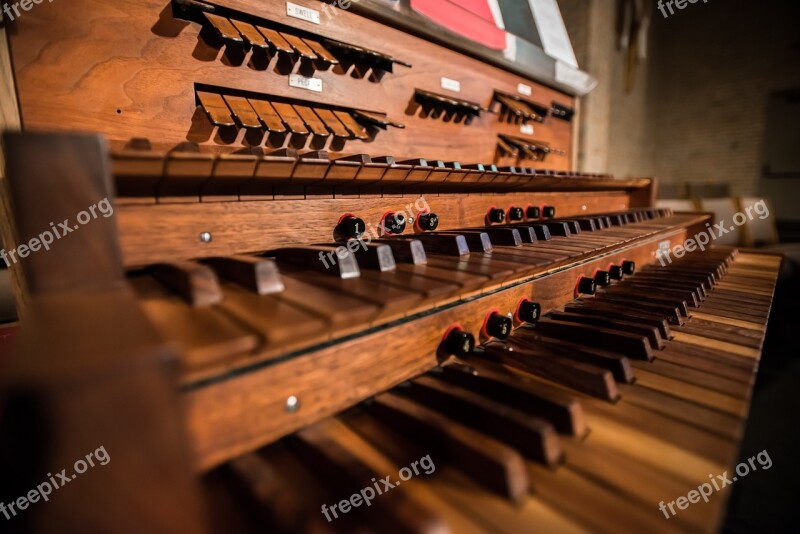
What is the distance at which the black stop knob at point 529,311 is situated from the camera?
1223 mm

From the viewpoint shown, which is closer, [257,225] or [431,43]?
[257,225]

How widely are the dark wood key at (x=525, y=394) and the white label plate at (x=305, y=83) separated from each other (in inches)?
42.4

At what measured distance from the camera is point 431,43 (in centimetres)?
190

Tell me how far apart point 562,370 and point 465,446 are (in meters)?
0.38

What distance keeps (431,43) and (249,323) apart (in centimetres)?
177

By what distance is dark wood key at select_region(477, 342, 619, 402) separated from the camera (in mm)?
862

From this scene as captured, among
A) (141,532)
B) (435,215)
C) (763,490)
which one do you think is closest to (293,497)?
(141,532)

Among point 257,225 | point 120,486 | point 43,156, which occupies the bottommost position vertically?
point 120,486

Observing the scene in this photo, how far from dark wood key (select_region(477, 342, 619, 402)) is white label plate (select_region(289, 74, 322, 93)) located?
107cm

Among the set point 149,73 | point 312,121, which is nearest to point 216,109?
point 149,73

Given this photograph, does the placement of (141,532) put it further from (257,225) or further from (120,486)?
(257,225)

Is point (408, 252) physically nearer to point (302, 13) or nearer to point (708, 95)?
point (302, 13)

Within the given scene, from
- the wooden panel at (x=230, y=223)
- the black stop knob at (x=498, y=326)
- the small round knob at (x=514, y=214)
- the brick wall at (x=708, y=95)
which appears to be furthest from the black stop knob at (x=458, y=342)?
the brick wall at (x=708, y=95)

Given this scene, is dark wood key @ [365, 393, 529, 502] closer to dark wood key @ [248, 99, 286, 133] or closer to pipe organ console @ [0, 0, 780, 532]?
pipe organ console @ [0, 0, 780, 532]
